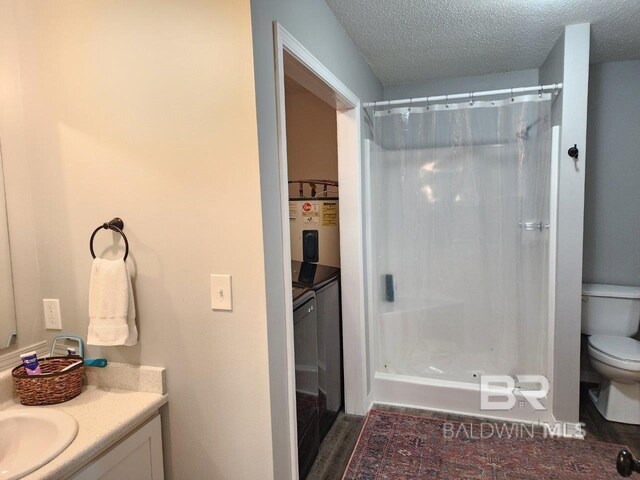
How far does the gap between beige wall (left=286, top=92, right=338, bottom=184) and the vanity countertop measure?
89.3 inches

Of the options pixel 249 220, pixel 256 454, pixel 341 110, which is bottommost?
pixel 256 454

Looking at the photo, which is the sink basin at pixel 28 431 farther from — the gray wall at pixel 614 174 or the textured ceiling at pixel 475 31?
the gray wall at pixel 614 174

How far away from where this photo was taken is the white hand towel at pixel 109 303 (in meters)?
1.41

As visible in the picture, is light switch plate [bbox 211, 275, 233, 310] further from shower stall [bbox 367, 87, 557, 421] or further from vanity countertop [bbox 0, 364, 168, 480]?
shower stall [bbox 367, 87, 557, 421]

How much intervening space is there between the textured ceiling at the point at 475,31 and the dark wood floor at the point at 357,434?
7.81ft

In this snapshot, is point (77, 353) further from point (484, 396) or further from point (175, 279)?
point (484, 396)

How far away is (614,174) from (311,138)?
2.31 metres

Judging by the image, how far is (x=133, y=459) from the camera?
52.9 inches

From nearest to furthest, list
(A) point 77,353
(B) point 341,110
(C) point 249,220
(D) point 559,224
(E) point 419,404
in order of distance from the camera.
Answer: (C) point 249,220 → (A) point 77,353 → (D) point 559,224 → (B) point 341,110 → (E) point 419,404

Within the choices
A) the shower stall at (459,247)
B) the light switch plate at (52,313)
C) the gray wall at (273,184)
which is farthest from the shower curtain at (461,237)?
the light switch plate at (52,313)

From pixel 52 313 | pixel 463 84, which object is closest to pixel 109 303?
pixel 52 313

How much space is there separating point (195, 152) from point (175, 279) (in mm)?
457

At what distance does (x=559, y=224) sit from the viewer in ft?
7.66

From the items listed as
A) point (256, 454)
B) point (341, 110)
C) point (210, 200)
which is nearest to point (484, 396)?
point (256, 454)
